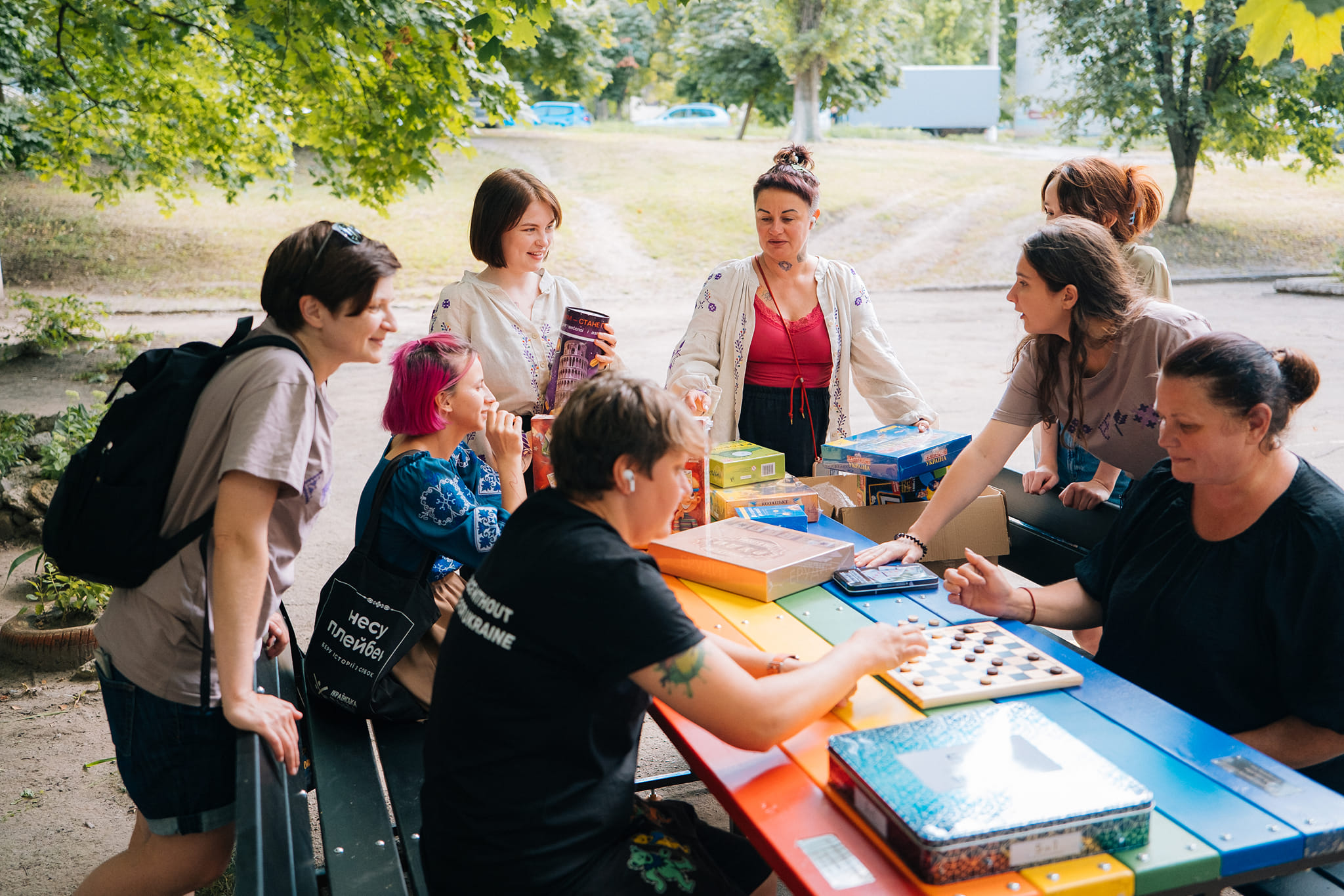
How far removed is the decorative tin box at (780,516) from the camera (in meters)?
3.05

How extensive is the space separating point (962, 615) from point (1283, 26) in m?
1.51

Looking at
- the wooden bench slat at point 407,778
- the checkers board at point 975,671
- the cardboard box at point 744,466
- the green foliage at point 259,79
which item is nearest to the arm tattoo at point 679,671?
the checkers board at point 975,671

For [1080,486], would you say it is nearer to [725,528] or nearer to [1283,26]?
[725,528]

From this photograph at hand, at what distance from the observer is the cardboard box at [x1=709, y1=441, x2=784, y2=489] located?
3.21 metres

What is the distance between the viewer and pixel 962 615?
241 centimetres

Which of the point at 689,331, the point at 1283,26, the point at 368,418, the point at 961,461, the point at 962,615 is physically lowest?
the point at 368,418

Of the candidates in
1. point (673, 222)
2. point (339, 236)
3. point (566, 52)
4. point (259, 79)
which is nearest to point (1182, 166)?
point (673, 222)

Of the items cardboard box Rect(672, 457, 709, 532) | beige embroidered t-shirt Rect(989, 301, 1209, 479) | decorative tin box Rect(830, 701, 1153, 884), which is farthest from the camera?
cardboard box Rect(672, 457, 709, 532)

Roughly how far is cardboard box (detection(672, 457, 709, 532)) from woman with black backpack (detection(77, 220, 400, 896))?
1035mm

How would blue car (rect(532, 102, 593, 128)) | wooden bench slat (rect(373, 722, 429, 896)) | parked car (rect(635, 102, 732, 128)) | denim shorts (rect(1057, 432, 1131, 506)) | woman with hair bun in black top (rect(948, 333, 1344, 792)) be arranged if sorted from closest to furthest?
woman with hair bun in black top (rect(948, 333, 1344, 792))
wooden bench slat (rect(373, 722, 429, 896))
denim shorts (rect(1057, 432, 1131, 506))
blue car (rect(532, 102, 593, 128))
parked car (rect(635, 102, 732, 128))

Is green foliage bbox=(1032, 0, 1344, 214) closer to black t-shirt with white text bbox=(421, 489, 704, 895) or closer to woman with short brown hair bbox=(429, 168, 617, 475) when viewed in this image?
woman with short brown hair bbox=(429, 168, 617, 475)

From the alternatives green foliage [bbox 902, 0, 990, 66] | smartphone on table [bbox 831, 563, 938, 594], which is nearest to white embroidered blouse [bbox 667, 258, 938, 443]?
smartphone on table [bbox 831, 563, 938, 594]

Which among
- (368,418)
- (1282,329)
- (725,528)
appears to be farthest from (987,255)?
(725,528)

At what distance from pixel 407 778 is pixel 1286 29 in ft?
8.72
